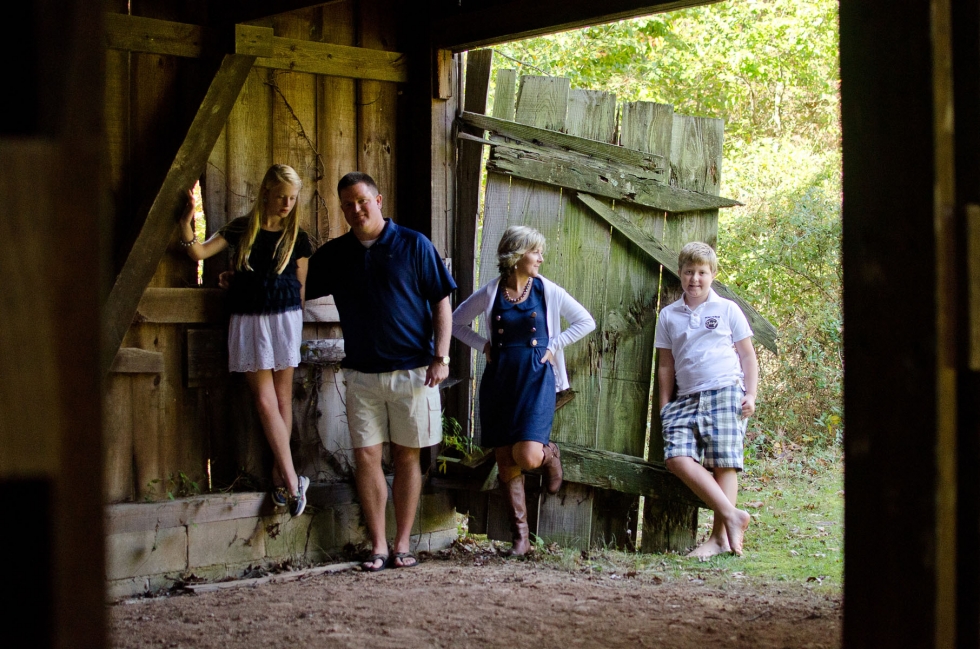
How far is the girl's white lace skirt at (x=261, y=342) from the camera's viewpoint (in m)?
5.12

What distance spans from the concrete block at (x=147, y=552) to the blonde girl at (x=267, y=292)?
0.65m

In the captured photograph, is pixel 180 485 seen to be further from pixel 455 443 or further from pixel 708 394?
pixel 708 394

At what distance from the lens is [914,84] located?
1.81 meters

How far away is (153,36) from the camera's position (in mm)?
5098

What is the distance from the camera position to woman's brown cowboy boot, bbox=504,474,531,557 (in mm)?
5445

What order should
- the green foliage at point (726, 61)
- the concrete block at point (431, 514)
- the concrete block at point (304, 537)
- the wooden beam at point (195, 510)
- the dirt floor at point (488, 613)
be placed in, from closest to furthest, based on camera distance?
the dirt floor at point (488, 613)
the wooden beam at point (195, 510)
the concrete block at point (304, 537)
the concrete block at point (431, 514)
the green foliage at point (726, 61)

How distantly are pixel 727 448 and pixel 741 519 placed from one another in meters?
0.39

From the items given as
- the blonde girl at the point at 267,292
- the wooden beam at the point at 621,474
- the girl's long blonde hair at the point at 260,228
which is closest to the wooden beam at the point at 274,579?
the blonde girl at the point at 267,292

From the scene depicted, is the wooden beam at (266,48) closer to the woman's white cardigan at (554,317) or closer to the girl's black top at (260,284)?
the girl's black top at (260,284)

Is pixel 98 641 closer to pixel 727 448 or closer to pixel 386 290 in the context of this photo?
pixel 386 290

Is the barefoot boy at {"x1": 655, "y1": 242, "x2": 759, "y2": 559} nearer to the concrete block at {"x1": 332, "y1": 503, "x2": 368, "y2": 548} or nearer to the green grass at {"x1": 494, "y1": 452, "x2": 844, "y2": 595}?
the green grass at {"x1": 494, "y1": 452, "x2": 844, "y2": 595}

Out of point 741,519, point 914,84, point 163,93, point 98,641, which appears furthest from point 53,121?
point 741,519

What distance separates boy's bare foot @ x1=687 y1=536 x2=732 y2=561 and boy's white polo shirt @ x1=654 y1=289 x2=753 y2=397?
0.85 meters

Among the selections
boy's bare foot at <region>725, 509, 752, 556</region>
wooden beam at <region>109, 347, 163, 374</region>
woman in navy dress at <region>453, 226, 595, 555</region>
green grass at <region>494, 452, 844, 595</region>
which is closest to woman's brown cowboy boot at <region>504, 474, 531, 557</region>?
woman in navy dress at <region>453, 226, 595, 555</region>
